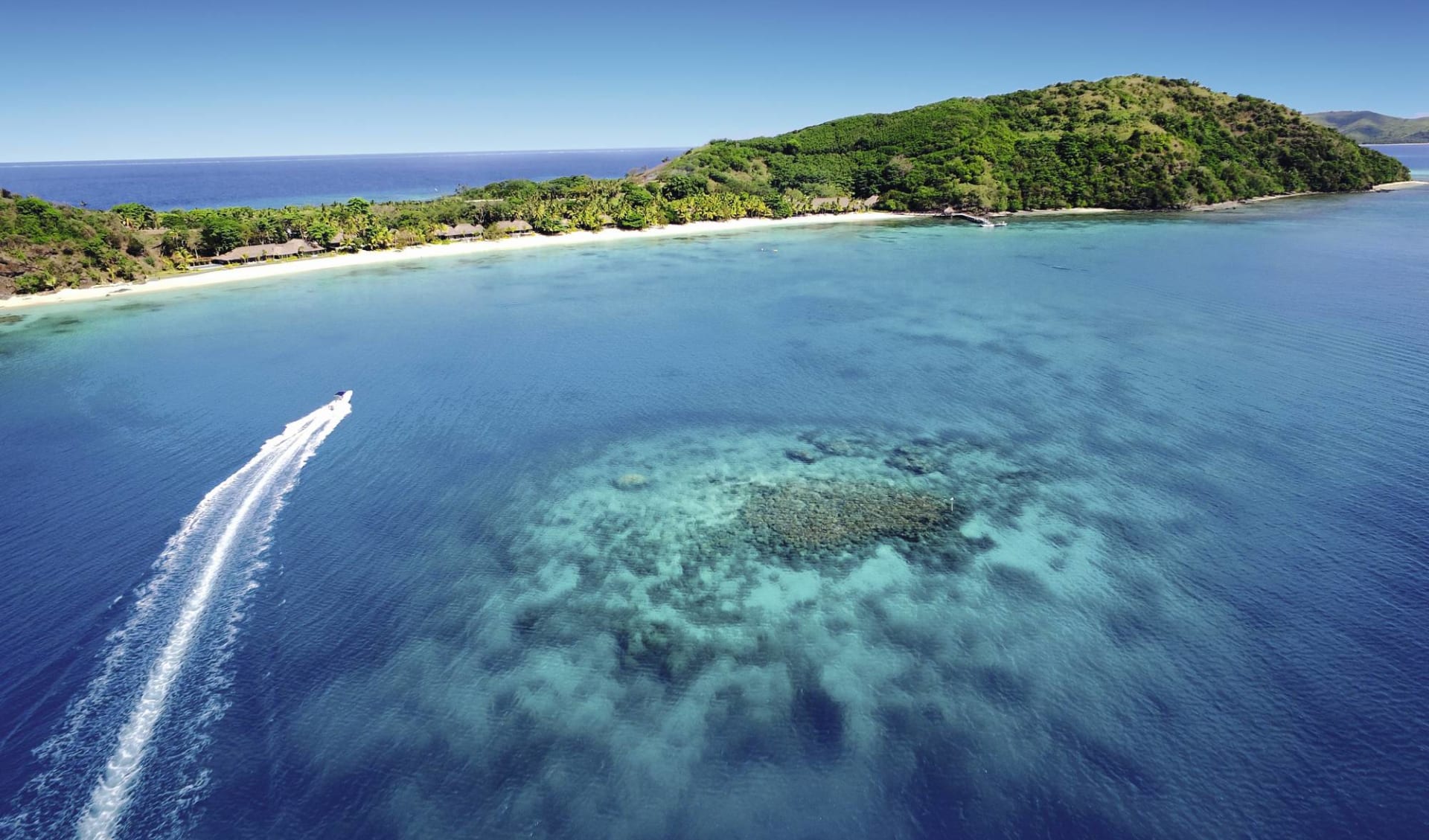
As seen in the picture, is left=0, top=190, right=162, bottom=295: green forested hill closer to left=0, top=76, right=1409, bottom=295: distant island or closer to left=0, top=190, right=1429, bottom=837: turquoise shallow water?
left=0, top=76, right=1409, bottom=295: distant island

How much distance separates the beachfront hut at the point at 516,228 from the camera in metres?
101

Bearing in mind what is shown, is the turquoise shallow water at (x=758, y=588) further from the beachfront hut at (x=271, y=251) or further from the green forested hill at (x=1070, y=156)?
the green forested hill at (x=1070, y=156)

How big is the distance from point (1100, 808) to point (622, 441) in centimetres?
2584

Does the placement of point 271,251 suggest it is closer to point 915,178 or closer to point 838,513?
point 838,513

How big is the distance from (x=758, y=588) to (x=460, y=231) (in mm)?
93857

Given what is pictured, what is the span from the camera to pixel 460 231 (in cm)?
9788

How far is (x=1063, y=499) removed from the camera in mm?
27234

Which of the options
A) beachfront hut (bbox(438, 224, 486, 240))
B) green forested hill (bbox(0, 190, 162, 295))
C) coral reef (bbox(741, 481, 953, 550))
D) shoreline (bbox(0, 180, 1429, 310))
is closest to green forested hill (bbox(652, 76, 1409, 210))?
shoreline (bbox(0, 180, 1429, 310))

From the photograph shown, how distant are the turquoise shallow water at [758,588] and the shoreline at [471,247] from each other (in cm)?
2438

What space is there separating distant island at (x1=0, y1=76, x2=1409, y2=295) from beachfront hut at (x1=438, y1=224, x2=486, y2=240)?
24 centimetres

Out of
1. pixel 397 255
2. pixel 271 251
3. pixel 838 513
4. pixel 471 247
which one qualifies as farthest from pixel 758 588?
pixel 271 251

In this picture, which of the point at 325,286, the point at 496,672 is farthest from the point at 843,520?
the point at 325,286

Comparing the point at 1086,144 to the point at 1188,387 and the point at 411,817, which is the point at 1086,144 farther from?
the point at 411,817

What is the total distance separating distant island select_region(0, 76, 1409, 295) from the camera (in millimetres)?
87938
